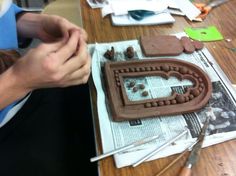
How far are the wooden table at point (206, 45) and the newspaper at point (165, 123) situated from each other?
0.05 ft

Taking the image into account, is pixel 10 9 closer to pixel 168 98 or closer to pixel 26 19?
pixel 26 19

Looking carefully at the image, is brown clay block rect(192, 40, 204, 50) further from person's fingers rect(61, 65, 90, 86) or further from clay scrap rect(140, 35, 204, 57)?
person's fingers rect(61, 65, 90, 86)

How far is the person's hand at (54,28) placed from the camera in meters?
0.72

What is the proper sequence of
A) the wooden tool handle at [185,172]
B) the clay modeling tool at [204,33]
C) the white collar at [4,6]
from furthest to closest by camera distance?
the clay modeling tool at [204,33] → the white collar at [4,6] → the wooden tool handle at [185,172]

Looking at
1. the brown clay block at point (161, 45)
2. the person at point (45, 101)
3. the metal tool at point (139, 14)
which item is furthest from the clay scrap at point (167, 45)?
the person at point (45, 101)

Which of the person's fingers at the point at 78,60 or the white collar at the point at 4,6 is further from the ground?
the white collar at the point at 4,6

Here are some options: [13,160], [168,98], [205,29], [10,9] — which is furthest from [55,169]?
[205,29]

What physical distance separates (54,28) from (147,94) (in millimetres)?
312

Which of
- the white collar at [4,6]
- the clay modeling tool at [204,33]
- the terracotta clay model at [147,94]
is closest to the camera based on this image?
the terracotta clay model at [147,94]

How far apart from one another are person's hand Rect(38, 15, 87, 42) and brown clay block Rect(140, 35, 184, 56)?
7.6 inches

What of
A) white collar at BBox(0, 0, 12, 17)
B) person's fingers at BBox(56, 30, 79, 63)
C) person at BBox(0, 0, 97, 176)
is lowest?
person at BBox(0, 0, 97, 176)

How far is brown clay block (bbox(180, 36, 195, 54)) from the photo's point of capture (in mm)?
829

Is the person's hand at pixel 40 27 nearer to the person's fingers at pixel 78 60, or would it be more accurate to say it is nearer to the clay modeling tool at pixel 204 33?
the person's fingers at pixel 78 60

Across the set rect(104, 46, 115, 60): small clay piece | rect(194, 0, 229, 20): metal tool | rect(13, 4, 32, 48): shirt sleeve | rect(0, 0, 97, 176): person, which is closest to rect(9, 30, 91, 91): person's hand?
rect(0, 0, 97, 176): person
